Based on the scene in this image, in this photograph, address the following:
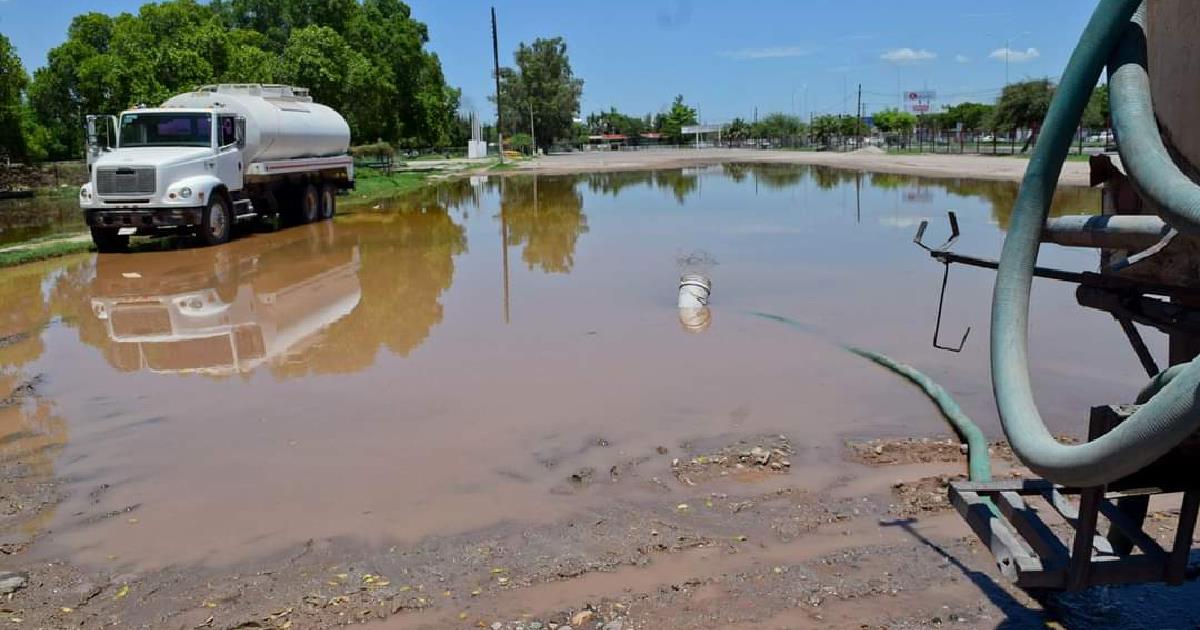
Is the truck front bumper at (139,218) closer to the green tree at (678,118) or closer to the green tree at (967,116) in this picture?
the green tree at (967,116)

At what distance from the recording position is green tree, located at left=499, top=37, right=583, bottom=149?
102188 millimetres

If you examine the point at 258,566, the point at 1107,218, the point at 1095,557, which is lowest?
the point at 258,566

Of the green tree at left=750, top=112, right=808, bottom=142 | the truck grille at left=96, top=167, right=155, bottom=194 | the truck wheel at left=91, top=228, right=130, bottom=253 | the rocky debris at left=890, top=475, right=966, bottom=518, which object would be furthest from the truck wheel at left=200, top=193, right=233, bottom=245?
the green tree at left=750, top=112, right=808, bottom=142

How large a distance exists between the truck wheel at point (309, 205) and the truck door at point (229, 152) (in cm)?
360

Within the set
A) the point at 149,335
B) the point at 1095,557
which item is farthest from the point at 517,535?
the point at 149,335

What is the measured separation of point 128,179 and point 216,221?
1.92 m

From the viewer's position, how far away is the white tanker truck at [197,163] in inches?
685

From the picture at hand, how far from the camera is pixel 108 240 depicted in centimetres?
1802

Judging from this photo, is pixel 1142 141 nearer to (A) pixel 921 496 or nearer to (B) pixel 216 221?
(A) pixel 921 496

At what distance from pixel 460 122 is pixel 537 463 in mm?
107880

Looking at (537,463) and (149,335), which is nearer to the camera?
(537,463)

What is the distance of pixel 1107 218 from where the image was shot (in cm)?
271

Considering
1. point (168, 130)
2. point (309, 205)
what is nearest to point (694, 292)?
point (168, 130)

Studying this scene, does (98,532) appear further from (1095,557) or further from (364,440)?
(1095,557)
